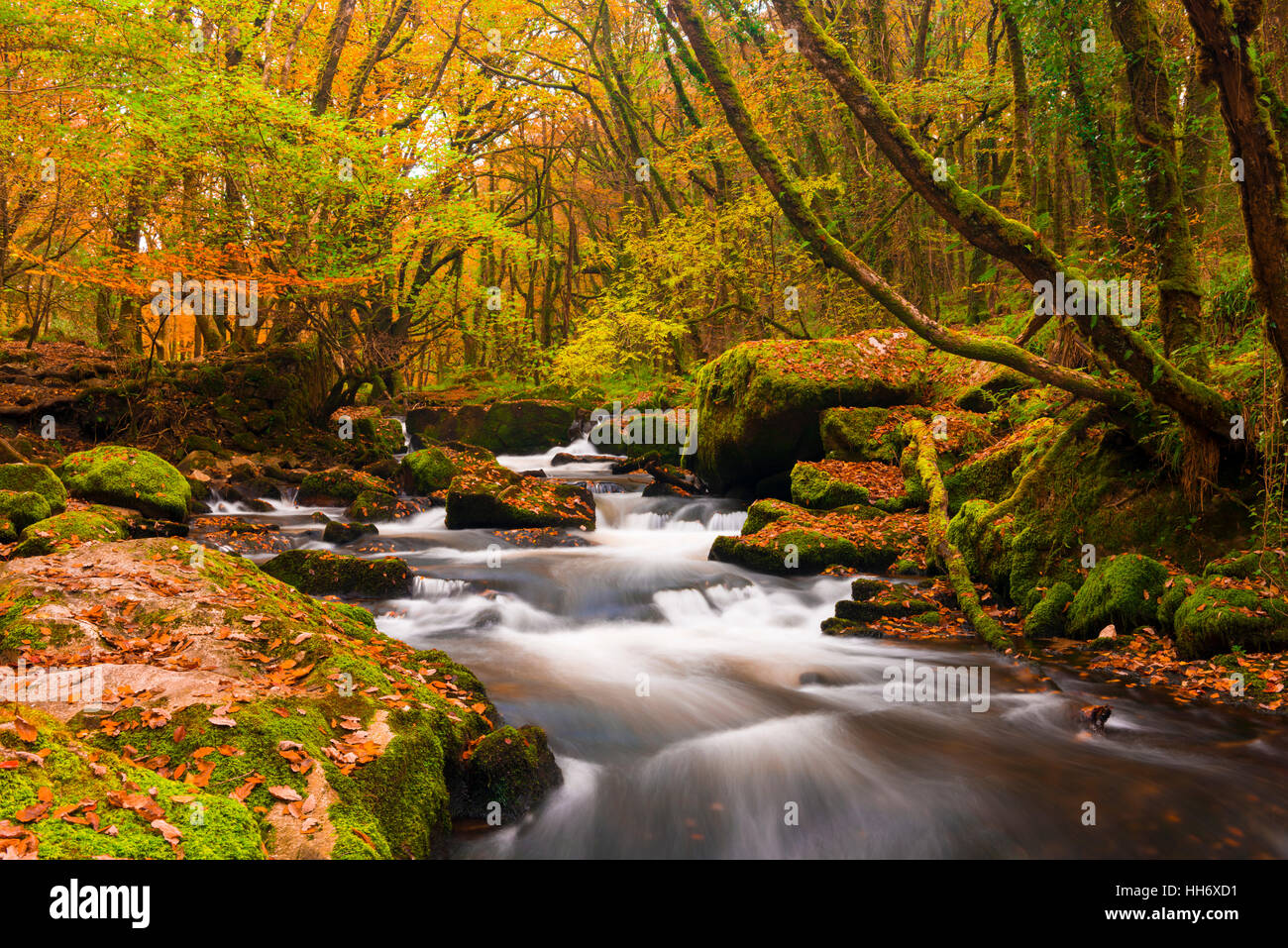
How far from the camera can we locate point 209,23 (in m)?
15.4

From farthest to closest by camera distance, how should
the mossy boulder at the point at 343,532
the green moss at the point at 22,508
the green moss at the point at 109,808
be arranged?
1. the mossy boulder at the point at 343,532
2. the green moss at the point at 22,508
3. the green moss at the point at 109,808

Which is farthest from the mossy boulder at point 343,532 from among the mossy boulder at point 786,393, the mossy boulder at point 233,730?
the mossy boulder at point 786,393

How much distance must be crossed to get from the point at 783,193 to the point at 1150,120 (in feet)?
10.9

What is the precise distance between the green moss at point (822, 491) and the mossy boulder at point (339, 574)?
20.6 feet

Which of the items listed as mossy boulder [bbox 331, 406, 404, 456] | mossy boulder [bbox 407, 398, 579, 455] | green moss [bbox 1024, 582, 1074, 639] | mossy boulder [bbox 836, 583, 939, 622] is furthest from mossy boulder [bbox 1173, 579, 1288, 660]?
mossy boulder [bbox 407, 398, 579, 455]

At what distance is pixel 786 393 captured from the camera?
1336 cm

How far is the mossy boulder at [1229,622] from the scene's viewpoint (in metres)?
5.75

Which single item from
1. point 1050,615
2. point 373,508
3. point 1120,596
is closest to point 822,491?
point 1050,615

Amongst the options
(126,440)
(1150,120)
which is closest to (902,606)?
(1150,120)

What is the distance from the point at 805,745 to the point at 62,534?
21.3 feet

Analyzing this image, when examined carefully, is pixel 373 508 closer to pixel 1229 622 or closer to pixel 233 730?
pixel 233 730

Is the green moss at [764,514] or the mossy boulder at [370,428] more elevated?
the mossy boulder at [370,428]

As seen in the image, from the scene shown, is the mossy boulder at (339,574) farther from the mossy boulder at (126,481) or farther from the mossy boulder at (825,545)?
the mossy boulder at (825,545)
